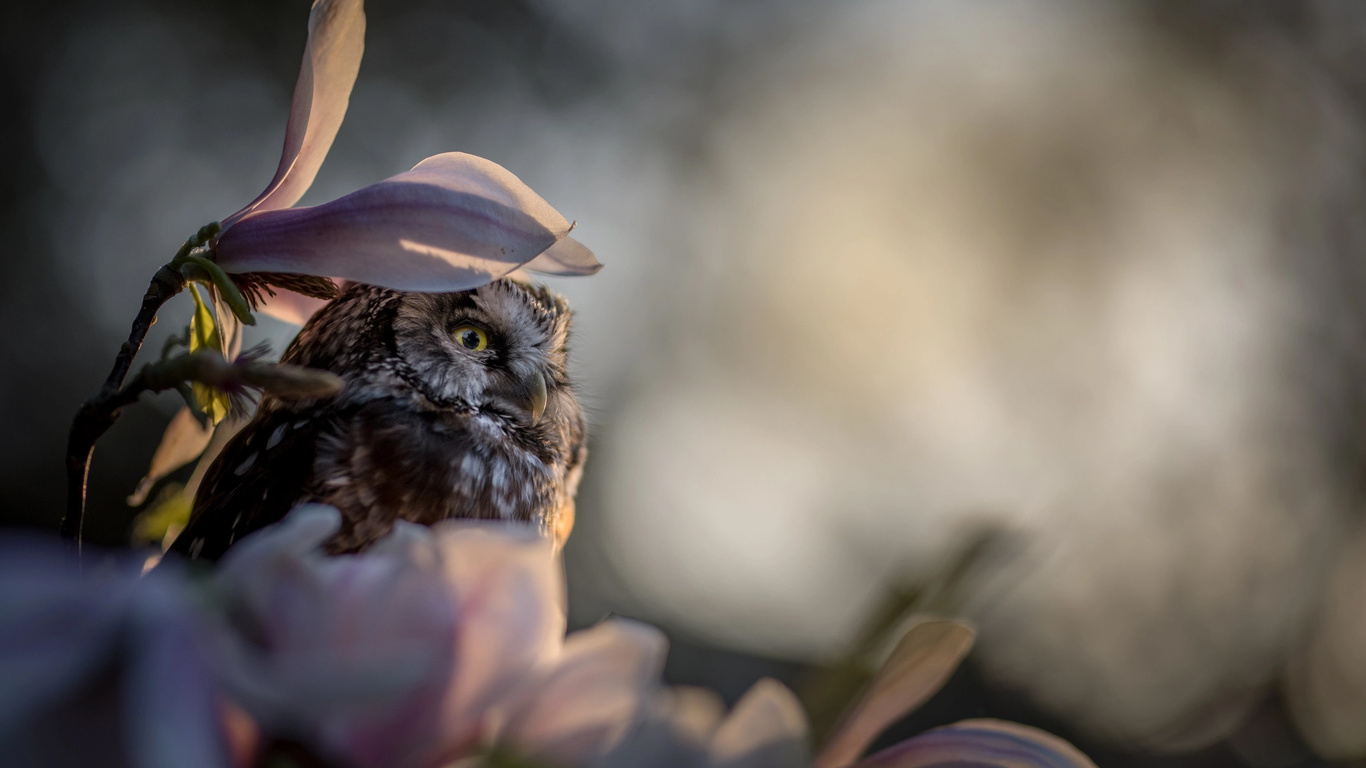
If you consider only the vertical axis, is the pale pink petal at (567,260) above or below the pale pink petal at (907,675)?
above

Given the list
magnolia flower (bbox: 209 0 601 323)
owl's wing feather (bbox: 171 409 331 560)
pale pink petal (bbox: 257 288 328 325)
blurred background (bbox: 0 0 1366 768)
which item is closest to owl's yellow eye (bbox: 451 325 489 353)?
owl's wing feather (bbox: 171 409 331 560)

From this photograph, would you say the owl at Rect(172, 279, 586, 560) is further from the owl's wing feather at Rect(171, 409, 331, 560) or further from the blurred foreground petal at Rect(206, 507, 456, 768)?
the blurred foreground petal at Rect(206, 507, 456, 768)

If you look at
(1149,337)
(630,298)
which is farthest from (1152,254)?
(630,298)

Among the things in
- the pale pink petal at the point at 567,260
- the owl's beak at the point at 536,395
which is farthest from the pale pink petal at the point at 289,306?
the owl's beak at the point at 536,395

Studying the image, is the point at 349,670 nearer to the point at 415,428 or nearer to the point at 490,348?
the point at 415,428

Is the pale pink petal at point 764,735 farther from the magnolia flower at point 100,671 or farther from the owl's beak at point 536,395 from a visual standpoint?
the owl's beak at point 536,395

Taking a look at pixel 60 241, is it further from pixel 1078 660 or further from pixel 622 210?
pixel 1078 660

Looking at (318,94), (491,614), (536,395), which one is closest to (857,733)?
(491,614)
